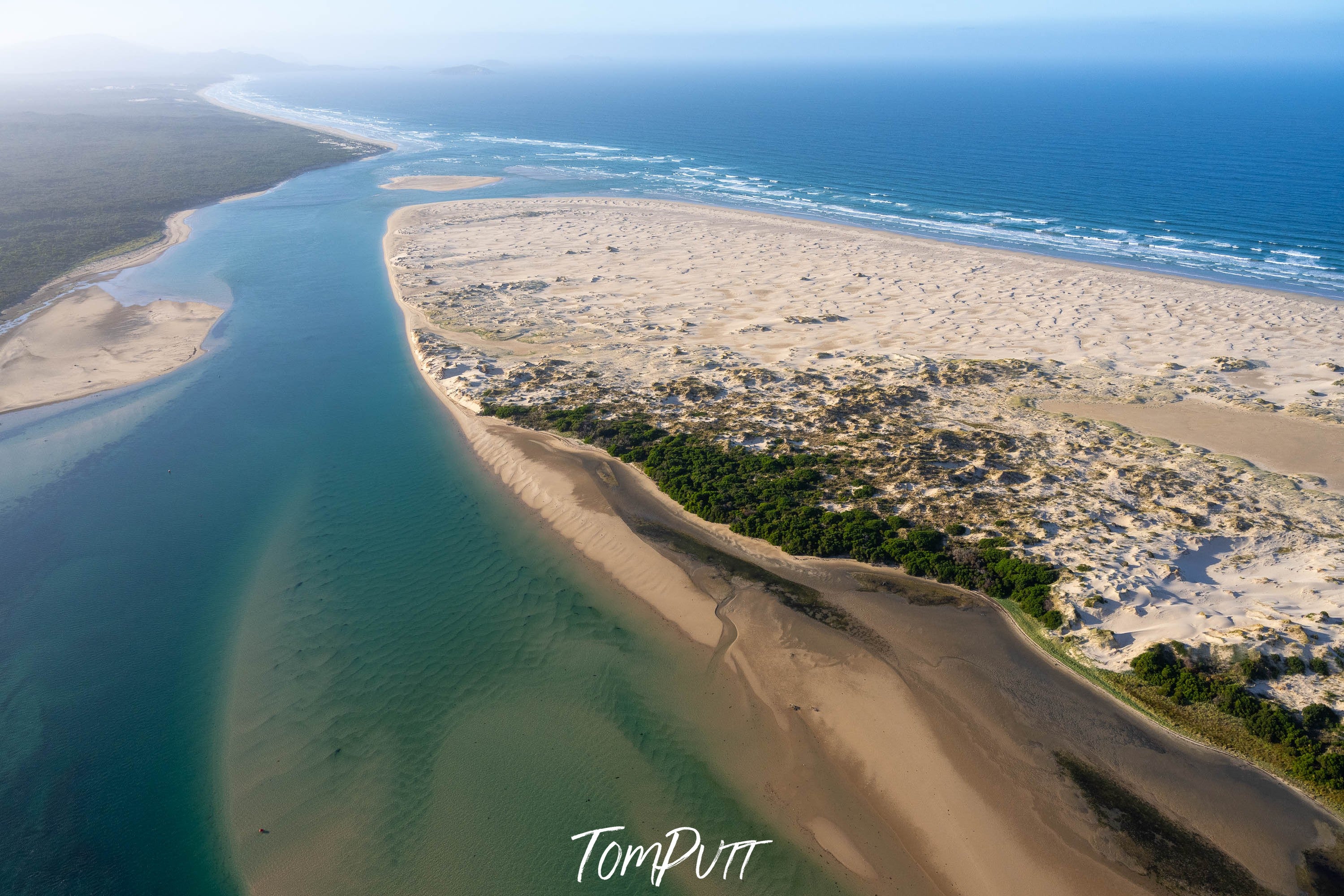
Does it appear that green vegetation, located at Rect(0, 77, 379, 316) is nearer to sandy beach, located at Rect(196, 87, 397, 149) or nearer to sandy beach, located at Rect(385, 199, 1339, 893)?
sandy beach, located at Rect(196, 87, 397, 149)

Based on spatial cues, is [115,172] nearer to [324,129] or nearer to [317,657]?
[324,129]

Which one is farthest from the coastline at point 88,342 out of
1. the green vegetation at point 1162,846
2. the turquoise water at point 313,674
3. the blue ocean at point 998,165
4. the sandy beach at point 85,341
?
the green vegetation at point 1162,846

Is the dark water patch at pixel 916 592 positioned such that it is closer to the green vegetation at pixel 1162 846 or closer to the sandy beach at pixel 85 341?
the green vegetation at pixel 1162 846

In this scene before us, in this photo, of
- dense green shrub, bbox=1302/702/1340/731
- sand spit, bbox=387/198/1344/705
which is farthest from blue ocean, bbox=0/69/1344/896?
dense green shrub, bbox=1302/702/1340/731

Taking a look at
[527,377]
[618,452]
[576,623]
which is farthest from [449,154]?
[576,623]

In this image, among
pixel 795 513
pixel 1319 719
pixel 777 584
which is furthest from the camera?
pixel 795 513

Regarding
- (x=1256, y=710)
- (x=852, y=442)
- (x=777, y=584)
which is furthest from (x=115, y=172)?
(x=1256, y=710)
